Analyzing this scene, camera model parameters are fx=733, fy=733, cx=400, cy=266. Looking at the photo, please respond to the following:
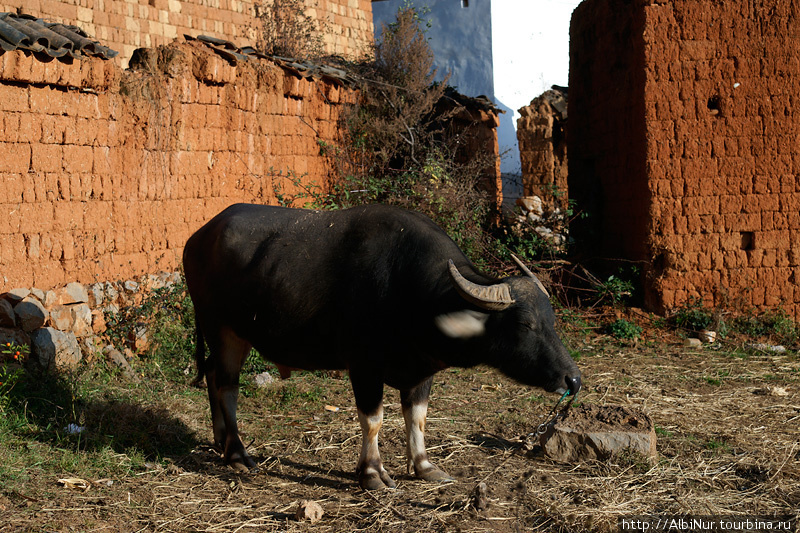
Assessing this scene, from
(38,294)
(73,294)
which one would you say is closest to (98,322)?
(73,294)

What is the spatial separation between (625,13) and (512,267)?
3282mm

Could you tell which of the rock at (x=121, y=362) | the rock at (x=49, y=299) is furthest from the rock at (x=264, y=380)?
the rock at (x=49, y=299)

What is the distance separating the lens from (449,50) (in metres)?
41.3

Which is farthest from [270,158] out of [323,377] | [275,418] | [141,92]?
[275,418]

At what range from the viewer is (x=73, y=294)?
6.07 m

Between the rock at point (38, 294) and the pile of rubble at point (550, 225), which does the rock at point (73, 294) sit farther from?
the pile of rubble at point (550, 225)

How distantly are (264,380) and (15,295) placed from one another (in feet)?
6.70

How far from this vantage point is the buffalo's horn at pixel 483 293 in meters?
3.84

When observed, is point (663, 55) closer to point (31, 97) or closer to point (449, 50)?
point (31, 97)

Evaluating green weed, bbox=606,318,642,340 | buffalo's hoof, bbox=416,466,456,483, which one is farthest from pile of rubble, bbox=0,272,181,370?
green weed, bbox=606,318,642,340

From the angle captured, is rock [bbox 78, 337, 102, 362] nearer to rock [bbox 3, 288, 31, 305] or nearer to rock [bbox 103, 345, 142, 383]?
rock [bbox 103, 345, 142, 383]

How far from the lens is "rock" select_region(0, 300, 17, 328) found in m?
5.40

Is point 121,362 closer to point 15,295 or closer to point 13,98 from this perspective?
point 15,295

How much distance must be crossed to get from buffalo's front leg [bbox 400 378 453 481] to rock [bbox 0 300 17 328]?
3.05 meters
